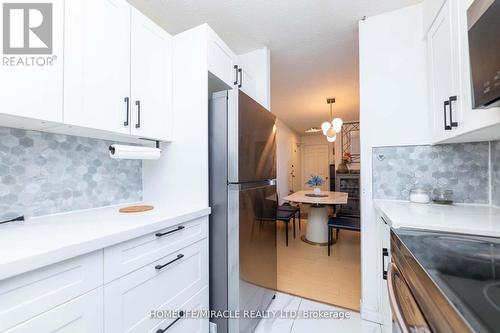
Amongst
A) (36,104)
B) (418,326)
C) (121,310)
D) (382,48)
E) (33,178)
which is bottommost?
(121,310)

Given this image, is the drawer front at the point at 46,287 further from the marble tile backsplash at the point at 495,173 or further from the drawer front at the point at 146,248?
the marble tile backsplash at the point at 495,173

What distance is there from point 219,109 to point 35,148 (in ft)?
3.25

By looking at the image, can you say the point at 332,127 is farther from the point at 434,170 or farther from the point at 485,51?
the point at 485,51

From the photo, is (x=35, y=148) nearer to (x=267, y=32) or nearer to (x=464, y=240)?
(x=267, y=32)

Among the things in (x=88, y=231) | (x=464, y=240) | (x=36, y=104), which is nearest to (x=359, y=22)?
(x=464, y=240)

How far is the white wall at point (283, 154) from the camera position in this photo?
498 cm

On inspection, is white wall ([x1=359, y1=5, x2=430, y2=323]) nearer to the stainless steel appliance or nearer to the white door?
the stainless steel appliance

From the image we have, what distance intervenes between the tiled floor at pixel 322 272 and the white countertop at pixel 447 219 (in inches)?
41.3

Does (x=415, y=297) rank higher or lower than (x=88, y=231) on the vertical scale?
lower

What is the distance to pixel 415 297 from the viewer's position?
0.55 m

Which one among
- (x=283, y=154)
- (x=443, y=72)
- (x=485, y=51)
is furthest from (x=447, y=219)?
(x=283, y=154)

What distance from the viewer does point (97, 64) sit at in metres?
1.03

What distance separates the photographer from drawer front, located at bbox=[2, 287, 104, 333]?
563mm

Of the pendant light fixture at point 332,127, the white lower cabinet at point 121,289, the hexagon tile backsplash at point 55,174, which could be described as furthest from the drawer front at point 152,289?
the pendant light fixture at point 332,127
